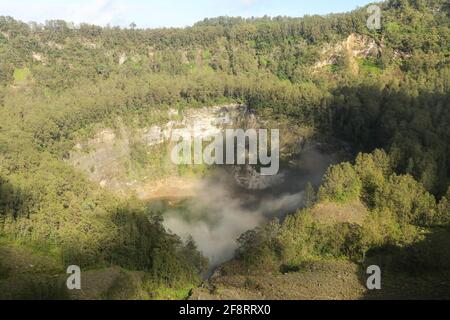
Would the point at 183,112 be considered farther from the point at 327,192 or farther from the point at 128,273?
the point at 128,273

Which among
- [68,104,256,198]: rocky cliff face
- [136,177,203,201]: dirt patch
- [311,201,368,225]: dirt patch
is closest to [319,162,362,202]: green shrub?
[311,201,368,225]: dirt patch

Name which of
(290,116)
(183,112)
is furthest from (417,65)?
(183,112)

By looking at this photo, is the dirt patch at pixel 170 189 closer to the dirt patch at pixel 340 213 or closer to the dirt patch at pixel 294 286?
the dirt patch at pixel 340 213

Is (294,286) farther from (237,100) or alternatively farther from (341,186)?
(237,100)

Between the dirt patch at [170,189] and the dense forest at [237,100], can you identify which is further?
the dirt patch at [170,189]

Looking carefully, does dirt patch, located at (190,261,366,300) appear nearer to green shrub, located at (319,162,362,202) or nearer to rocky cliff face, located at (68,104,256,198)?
green shrub, located at (319,162,362,202)

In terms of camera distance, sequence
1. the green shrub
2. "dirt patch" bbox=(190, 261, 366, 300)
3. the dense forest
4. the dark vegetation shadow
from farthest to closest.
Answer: the green shrub < the dense forest < "dirt patch" bbox=(190, 261, 366, 300) < the dark vegetation shadow

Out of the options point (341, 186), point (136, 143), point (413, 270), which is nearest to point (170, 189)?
point (136, 143)

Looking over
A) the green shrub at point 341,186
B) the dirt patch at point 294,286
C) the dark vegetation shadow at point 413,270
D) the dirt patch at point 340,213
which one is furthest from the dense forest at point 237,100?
the dirt patch at point 294,286

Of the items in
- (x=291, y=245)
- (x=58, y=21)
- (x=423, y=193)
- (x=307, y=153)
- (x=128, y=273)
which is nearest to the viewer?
(x=128, y=273)
